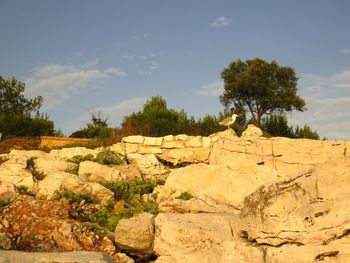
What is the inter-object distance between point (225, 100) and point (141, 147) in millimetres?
19513

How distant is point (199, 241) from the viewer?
7.05 metres

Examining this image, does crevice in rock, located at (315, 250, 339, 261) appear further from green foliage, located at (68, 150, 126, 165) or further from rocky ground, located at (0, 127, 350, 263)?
green foliage, located at (68, 150, 126, 165)

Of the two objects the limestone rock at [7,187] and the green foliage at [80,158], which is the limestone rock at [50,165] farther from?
the limestone rock at [7,187]

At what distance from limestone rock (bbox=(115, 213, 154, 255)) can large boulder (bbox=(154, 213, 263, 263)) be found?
0.44 m

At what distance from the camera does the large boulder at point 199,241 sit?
20.7ft

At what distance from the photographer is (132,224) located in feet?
27.9

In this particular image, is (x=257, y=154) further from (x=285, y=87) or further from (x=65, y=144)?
(x=285, y=87)

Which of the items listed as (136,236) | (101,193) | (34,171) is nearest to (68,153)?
(34,171)

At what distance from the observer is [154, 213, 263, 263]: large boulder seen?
6320 mm

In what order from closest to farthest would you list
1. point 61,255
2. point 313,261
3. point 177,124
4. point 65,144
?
point 61,255, point 313,261, point 65,144, point 177,124

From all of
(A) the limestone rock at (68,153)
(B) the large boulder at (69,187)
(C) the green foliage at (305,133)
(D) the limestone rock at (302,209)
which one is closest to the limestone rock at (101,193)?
(B) the large boulder at (69,187)

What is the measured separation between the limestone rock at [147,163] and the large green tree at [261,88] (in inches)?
716

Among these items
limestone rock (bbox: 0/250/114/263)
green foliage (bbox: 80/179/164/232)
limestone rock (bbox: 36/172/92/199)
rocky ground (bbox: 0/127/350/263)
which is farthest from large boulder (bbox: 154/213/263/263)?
limestone rock (bbox: 36/172/92/199)

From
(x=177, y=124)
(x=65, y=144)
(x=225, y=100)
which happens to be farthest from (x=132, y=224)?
(x=225, y=100)
